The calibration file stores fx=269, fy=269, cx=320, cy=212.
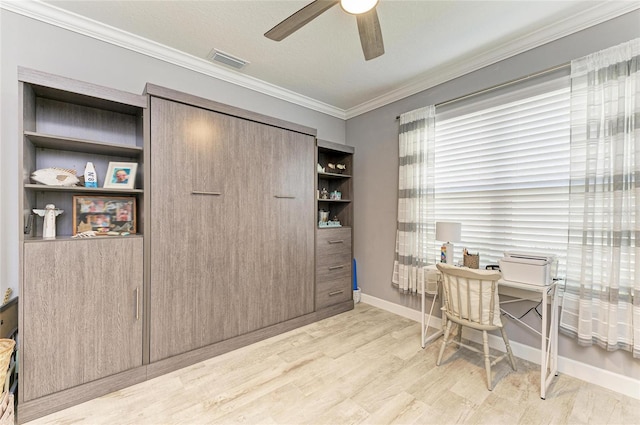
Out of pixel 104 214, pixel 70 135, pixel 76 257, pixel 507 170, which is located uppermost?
pixel 70 135

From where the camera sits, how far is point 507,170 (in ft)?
7.89

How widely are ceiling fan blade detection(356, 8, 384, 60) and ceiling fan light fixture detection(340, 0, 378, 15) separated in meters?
0.04

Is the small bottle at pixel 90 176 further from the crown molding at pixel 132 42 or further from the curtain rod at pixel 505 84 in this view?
the curtain rod at pixel 505 84

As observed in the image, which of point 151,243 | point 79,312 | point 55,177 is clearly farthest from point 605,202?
point 55,177

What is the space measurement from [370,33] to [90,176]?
215 centimetres

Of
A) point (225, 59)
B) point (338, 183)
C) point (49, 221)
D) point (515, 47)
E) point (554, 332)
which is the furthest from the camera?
point (338, 183)

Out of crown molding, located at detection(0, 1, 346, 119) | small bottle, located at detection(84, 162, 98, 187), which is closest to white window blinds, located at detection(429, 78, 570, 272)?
crown molding, located at detection(0, 1, 346, 119)

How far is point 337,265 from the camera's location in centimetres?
333

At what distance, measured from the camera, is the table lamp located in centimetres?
244

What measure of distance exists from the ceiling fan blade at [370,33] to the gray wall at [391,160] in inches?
55.4

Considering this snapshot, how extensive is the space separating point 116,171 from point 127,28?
3.81 feet

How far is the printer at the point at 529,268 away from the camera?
186 cm

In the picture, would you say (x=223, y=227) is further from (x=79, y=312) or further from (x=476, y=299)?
(x=476, y=299)

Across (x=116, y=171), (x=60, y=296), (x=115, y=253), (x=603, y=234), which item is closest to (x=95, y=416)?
(x=60, y=296)
